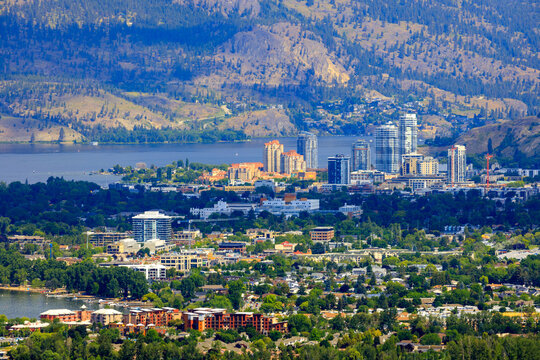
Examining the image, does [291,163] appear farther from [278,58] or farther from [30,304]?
[278,58]

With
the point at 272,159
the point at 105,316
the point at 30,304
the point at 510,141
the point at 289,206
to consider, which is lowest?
the point at 105,316

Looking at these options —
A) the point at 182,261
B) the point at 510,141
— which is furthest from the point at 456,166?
the point at 182,261

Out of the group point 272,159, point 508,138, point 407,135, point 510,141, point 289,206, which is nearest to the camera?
point 289,206

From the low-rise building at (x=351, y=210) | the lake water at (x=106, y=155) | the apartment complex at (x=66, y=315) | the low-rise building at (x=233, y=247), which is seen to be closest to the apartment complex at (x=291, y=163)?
the lake water at (x=106, y=155)

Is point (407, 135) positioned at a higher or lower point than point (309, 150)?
higher

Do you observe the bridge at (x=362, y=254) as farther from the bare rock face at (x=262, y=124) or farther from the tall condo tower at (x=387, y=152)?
the bare rock face at (x=262, y=124)
